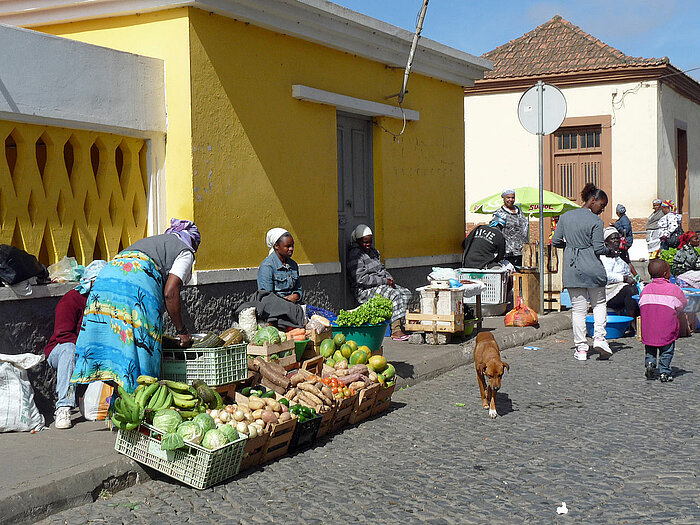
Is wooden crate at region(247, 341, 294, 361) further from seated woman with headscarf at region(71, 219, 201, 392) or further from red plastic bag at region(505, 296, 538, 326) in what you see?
red plastic bag at region(505, 296, 538, 326)

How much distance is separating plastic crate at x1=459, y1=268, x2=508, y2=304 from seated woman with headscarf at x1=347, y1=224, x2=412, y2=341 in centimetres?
209

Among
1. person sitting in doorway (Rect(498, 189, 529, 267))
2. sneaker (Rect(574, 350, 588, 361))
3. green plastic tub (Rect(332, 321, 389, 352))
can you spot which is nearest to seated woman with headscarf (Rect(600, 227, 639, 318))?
person sitting in doorway (Rect(498, 189, 529, 267))

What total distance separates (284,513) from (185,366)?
2.00 m

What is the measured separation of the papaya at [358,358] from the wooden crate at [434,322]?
2.84 meters

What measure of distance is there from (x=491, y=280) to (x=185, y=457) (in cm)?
827

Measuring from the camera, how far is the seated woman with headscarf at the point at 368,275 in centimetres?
1106

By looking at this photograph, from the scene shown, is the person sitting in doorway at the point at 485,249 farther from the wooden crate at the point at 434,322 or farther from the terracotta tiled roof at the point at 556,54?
the terracotta tiled roof at the point at 556,54

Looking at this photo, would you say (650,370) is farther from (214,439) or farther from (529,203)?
(529,203)

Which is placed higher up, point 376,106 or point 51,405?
point 376,106

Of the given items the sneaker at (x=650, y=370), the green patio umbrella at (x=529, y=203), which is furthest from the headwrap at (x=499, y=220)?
the sneaker at (x=650, y=370)

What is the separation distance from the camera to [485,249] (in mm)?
13344

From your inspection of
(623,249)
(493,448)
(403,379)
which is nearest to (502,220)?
(623,249)

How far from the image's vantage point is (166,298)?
21.3ft

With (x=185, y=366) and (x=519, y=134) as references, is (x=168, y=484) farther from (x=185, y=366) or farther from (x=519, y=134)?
(x=519, y=134)
